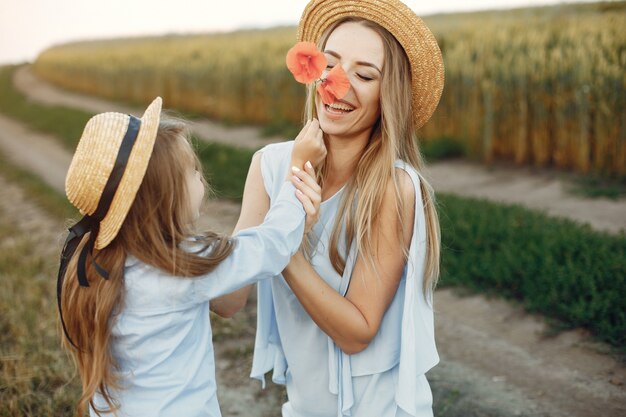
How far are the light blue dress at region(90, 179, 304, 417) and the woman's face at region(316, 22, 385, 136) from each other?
401 millimetres

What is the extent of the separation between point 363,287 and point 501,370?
2138 mm

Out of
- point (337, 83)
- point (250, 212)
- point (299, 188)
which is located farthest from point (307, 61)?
point (250, 212)

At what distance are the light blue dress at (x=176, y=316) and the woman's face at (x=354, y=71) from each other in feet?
1.32

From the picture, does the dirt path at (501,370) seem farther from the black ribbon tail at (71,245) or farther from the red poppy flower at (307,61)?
the red poppy flower at (307,61)

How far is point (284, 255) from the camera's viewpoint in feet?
6.43

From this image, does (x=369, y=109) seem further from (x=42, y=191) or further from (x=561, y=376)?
(x=42, y=191)

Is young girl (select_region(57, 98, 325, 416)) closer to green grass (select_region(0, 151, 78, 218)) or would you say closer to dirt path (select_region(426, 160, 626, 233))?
dirt path (select_region(426, 160, 626, 233))

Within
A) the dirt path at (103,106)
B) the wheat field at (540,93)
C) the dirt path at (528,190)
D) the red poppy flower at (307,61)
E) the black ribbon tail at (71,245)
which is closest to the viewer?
the black ribbon tail at (71,245)

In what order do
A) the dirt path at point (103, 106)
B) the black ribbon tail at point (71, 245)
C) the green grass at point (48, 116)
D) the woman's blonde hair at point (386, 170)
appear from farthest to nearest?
the green grass at point (48, 116) → the dirt path at point (103, 106) → the woman's blonde hair at point (386, 170) → the black ribbon tail at point (71, 245)

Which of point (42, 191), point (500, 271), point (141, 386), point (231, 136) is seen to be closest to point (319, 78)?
point (141, 386)

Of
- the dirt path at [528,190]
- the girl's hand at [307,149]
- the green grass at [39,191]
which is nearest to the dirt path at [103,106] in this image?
the girl's hand at [307,149]

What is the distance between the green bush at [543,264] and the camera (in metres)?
4.28

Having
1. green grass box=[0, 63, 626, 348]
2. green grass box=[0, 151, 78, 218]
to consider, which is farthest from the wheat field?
green grass box=[0, 151, 78, 218]

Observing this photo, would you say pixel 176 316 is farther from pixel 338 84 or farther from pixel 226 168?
pixel 226 168
